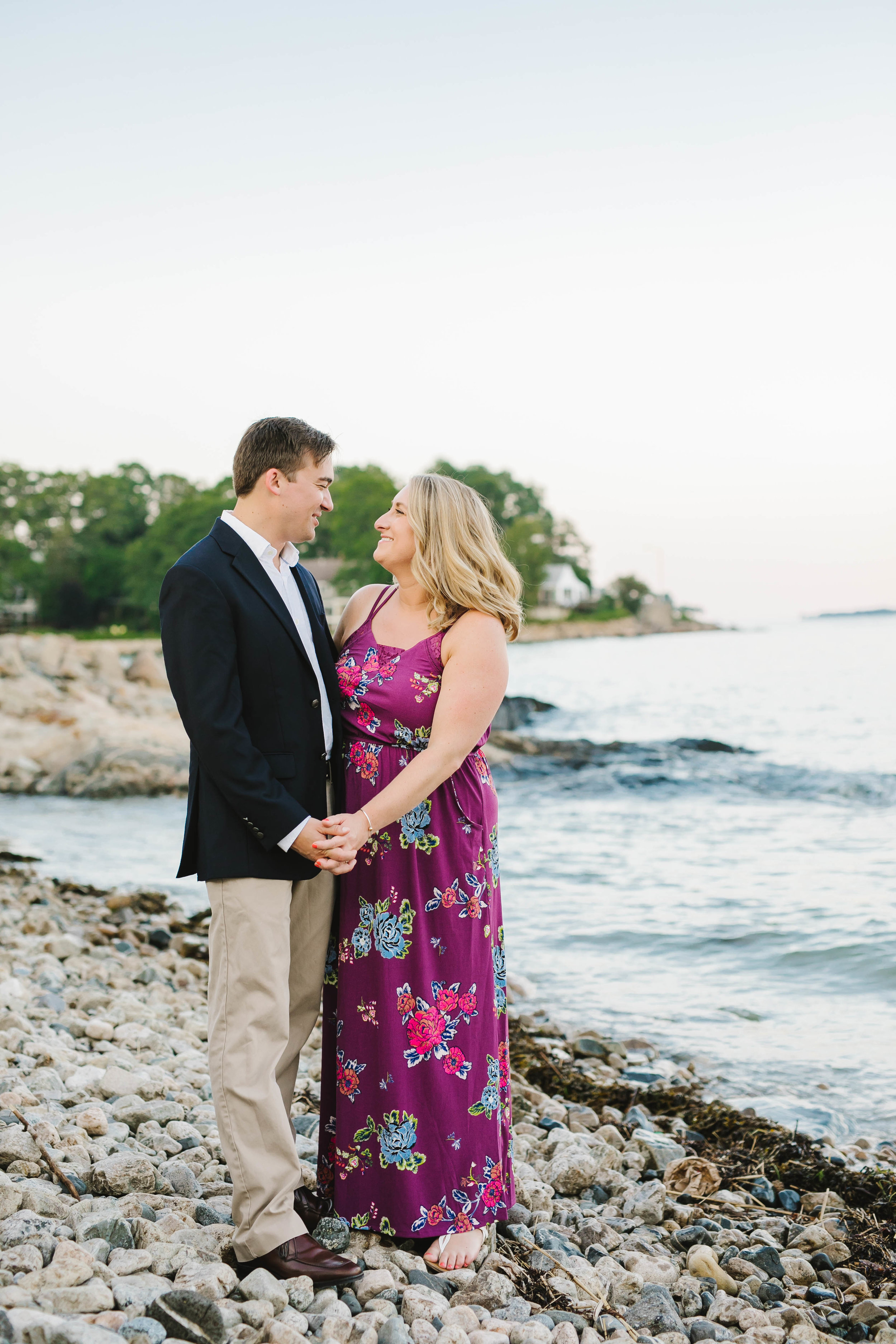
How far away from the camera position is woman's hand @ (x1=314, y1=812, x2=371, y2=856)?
3.03 metres

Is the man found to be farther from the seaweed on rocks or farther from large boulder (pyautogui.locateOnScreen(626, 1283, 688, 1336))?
the seaweed on rocks

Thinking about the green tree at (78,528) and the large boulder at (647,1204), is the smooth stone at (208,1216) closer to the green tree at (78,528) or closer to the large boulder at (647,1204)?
the large boulder at (647,1204)

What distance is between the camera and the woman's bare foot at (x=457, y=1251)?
10.6 ft

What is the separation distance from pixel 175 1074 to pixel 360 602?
96.3 inches

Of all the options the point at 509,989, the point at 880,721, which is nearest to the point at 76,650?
the point at 880,721

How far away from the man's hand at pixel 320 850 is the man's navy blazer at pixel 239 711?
0.04 metres

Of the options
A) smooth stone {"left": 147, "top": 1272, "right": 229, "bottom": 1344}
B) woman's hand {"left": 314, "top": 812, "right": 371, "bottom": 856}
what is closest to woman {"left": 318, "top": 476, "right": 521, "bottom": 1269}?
woman's hand {"left": 314, "top": 812, "right": 371, "bottom": 856}

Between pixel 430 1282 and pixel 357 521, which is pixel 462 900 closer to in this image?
pixel 430 1282

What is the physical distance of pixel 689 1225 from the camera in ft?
12.6

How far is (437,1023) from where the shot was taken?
10.9ft

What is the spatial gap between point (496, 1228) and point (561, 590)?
10274 centimetres

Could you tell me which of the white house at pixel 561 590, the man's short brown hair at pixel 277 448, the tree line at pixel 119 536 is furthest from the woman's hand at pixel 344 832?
the white house at pixel 561 590

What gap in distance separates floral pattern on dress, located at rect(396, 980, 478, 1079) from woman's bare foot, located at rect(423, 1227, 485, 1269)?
1.54ft

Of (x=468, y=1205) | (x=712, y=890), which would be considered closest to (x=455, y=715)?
(x=468, y=1205)
